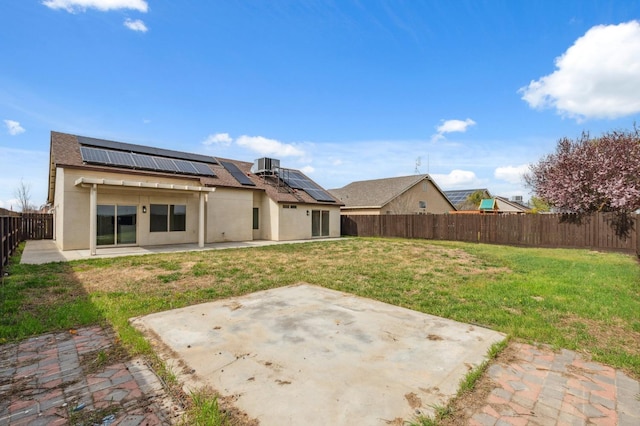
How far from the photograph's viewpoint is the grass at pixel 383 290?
3988 mm

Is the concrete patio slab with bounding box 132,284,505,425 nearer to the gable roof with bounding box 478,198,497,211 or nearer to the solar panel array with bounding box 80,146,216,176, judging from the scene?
the solar panel array with bounding box 80,146,216,176

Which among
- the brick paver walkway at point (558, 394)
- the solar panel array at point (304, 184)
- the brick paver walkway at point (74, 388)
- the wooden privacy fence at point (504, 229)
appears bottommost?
the brick paver walkway at point (74, 388)

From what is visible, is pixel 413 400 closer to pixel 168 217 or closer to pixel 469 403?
pixel 469 403

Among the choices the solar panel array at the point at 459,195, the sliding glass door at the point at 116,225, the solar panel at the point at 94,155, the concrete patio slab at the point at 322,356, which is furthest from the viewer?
the solar panel array at the point at 459,195

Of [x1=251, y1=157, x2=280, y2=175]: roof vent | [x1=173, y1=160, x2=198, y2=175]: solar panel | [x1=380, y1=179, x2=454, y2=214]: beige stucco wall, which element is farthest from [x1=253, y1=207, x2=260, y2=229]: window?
[x1=380, y1=179, x2=454, y2=214]: beige stucco wall

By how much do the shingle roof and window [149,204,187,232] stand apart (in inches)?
562

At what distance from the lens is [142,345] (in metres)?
3.41

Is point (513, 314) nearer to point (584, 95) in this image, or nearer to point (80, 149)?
point (584, 95)

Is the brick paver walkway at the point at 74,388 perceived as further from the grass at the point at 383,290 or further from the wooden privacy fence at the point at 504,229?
the wooden privacy fence at the point at 504,229

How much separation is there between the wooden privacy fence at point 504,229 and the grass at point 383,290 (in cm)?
571

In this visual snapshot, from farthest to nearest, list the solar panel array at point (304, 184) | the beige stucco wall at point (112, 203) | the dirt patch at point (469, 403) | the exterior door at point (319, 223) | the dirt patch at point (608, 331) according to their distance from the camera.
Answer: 1. the solar panel array at point (304, 184)
2. the exterior door at point (319, 223)
3. the beige stucco wall at point (112, 203)
4. the dirt patch at point (608, 331)
5. the dirt patch at point (469, 403)

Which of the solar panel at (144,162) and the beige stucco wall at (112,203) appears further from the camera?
the solar panel at (144,162)

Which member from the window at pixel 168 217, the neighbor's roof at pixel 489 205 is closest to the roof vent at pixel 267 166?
the window at pixel 168 217

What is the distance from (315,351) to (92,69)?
13376 millimetres
